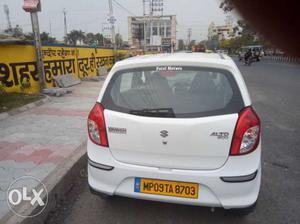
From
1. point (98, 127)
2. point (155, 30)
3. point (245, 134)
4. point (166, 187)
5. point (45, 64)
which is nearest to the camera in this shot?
point (245, 134)

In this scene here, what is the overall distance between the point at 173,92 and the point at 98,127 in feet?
2.49

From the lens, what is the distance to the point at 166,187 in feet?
6.76

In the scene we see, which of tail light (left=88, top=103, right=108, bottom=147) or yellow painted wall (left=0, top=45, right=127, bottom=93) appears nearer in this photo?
tail light (left=88, top=103, right=108, bottom=147)

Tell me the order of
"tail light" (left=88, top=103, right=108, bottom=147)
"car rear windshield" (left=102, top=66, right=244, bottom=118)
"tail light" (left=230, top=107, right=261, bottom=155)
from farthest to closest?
1. "tail light" (left=88, top=103, right=108, bottom=147)
2. "car rear windshield" (left=102, top=66, right=244, bottom=118)
3. "tail light" (left=230, top=107, right=261, bottom=155)

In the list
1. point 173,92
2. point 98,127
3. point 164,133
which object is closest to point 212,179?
point 164,133

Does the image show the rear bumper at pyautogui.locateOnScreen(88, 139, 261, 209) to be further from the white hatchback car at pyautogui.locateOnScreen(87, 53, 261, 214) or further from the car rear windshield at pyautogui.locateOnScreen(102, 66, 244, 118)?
the car rear windshield at pyautogui.locateOnScreen(102, 66, 244, 118)

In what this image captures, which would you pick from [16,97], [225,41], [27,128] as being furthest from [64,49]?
[225,41]

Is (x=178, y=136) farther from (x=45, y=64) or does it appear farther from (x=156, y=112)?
(x=45, y=64)

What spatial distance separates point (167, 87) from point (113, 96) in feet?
1.70

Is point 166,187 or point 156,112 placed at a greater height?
point 156,112

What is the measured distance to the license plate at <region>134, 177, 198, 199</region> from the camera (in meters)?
2.01

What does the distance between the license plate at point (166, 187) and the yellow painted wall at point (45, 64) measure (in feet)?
20.5

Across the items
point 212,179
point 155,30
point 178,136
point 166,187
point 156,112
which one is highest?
point 155,30

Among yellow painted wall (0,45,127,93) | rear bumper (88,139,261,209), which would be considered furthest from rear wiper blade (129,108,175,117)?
yellow painted wall (0,45,127,93)
